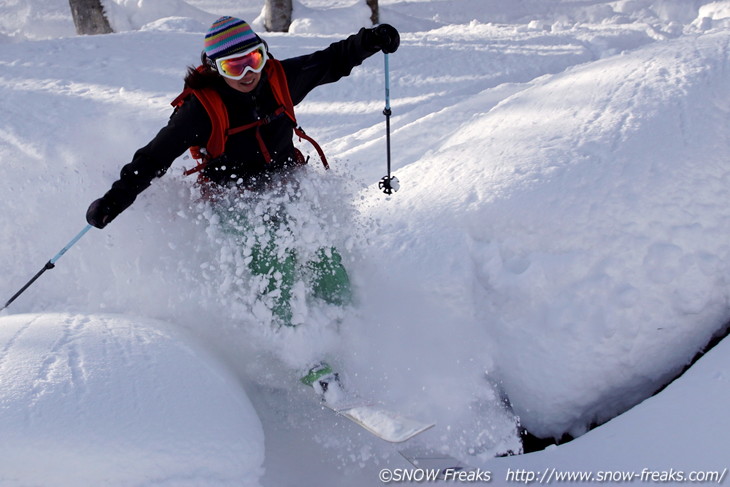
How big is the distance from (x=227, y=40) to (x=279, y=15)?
8149 mm

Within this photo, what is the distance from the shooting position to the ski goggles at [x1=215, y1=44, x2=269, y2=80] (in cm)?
314

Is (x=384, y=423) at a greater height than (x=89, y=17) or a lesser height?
lesser

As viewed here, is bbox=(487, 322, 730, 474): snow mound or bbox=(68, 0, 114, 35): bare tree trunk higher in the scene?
bbox=(68, 0, 114, 35): bare tree trunk

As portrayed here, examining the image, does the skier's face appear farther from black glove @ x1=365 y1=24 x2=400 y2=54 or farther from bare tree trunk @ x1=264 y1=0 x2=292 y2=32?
bare tree trunk @ x1=264 y1=0 x2=292 y2=32

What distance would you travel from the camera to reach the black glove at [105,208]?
313 cm

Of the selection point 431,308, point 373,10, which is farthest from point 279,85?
point 373,10

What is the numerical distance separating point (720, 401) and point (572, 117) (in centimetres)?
199

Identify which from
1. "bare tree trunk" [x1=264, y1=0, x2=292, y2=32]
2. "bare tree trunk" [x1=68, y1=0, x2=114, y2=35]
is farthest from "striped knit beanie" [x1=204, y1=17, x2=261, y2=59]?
"bare tree trunk" [x1=68, y1=0, x2=114, y2=35]

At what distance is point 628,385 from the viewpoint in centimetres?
307

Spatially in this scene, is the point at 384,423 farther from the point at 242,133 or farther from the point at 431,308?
the point at 242,133

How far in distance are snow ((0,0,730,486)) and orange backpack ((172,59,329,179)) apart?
32 centimetres

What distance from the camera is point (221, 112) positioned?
10.5 feet

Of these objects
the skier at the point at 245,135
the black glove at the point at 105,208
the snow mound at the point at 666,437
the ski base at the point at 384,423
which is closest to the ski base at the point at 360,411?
the ski base at the point at 384,423

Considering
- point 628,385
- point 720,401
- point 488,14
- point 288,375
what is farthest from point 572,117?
point 488,14
